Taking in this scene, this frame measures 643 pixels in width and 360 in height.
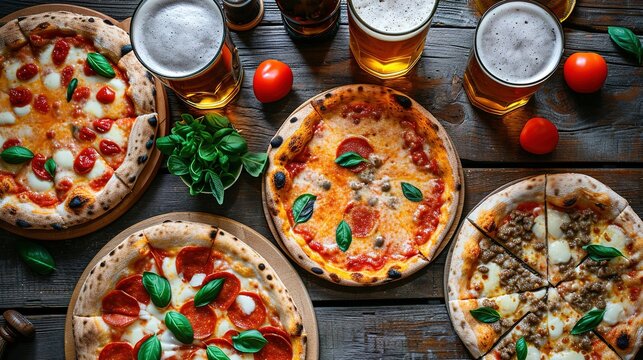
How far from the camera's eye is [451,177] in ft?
12.1

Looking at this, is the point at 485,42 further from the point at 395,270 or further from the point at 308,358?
the point at 308,358

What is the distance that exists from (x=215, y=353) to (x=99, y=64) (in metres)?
1.76

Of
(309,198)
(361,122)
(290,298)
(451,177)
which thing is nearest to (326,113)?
(361,122)

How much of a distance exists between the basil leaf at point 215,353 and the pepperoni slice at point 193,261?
409 mm

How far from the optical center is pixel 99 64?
12.2 feet

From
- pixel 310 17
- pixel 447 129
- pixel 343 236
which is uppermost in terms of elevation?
pixel 310 17

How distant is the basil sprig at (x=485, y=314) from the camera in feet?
11.7

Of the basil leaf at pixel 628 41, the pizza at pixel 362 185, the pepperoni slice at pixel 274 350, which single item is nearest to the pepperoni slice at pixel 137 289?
the pepperoni slice at pixel 274 350

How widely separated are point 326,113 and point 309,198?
513 mm

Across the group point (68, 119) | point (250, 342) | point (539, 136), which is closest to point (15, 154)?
point (68, 119)

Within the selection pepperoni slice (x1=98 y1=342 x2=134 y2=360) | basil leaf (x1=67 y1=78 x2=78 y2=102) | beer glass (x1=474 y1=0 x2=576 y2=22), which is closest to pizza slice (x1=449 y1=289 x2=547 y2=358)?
beer glass (x1=474 y1=0 x2=576 y2=22)

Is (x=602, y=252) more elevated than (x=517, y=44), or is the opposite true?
(x=517, y=44)

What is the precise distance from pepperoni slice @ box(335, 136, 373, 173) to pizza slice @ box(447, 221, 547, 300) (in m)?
0.69

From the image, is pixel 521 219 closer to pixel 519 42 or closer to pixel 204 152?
pixel 519 42
